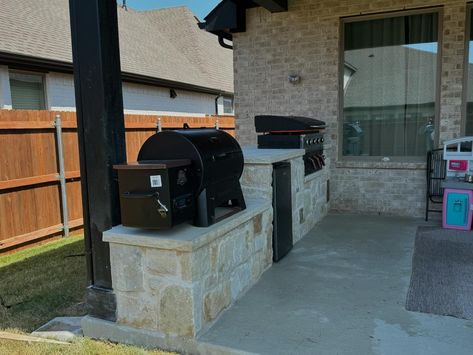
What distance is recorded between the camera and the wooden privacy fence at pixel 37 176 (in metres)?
4.94

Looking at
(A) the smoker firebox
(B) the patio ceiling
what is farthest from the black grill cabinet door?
(B) the patio ceiling

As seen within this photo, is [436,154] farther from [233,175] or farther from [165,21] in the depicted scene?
[165,21]

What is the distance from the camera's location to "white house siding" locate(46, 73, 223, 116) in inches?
321

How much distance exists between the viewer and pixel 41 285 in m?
3.82

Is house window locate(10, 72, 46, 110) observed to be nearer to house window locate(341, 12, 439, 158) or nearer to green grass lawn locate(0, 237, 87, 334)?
green grass lawn locate(0, 237, 87, 334)

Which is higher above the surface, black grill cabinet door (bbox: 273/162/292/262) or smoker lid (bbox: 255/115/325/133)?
smoker lid (bbox: 255/115/325/133)

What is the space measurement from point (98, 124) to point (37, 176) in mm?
3245

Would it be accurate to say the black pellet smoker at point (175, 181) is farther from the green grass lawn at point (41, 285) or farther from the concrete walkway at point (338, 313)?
the green grass lawn at point (41, 285)

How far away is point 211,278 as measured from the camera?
2.62 m

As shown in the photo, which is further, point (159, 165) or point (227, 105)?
point (227, 105)

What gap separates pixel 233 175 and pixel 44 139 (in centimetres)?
356

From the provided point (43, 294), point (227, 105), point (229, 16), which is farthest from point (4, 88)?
point (227, 105)

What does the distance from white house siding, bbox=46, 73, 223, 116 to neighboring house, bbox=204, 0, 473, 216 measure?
3754 mm

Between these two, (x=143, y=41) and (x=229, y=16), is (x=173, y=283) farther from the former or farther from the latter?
(x=143, y=41)
